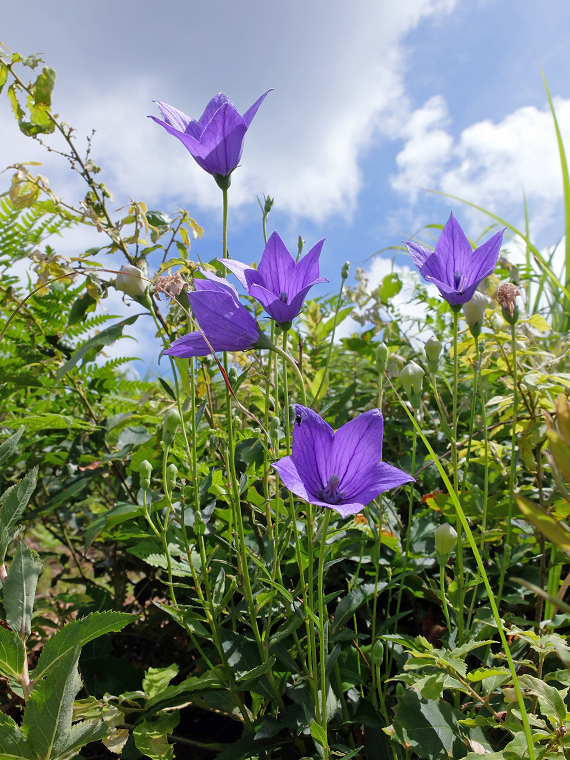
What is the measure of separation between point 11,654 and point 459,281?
1.09 metres

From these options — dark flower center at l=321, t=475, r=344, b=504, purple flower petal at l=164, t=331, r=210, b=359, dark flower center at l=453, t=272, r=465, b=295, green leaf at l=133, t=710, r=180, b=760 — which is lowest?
green leaf at l=133, t=710, r=180, b=760

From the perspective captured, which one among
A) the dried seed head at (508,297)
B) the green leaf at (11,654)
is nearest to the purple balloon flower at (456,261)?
the dried seed head at (508,297)

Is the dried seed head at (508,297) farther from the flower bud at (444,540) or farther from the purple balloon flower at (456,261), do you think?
the flower bud at (444,540)

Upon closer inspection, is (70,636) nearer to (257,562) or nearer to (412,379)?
(257,562)

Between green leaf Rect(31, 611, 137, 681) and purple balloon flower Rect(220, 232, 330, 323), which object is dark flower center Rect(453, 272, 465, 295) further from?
green leaf Rect(31, 611, 137, 681)

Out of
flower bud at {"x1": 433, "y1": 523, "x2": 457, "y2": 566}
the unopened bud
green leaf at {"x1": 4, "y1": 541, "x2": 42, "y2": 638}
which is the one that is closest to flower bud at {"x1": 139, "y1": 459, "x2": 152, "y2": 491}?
green leaf at {"x1": 4, "y1": 541, "x2": 42, "y2": 638}

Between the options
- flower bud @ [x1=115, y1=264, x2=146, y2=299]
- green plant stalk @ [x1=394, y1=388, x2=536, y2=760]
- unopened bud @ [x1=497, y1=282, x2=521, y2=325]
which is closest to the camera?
green plant stalk @ [x1=394, y1=388, x2=536, y2=760]

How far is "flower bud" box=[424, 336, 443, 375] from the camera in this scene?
1.07 meters

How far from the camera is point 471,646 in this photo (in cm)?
87

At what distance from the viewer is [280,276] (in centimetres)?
92

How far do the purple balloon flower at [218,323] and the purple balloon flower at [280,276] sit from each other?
4cm

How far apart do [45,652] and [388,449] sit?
161 centimetres

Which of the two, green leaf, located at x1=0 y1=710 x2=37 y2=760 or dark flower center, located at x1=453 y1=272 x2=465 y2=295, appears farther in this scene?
dark flower center, located at x1=453 y1=272 x2=465 y2=295

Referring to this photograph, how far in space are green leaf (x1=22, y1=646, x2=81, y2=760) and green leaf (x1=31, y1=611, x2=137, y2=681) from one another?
51mm
